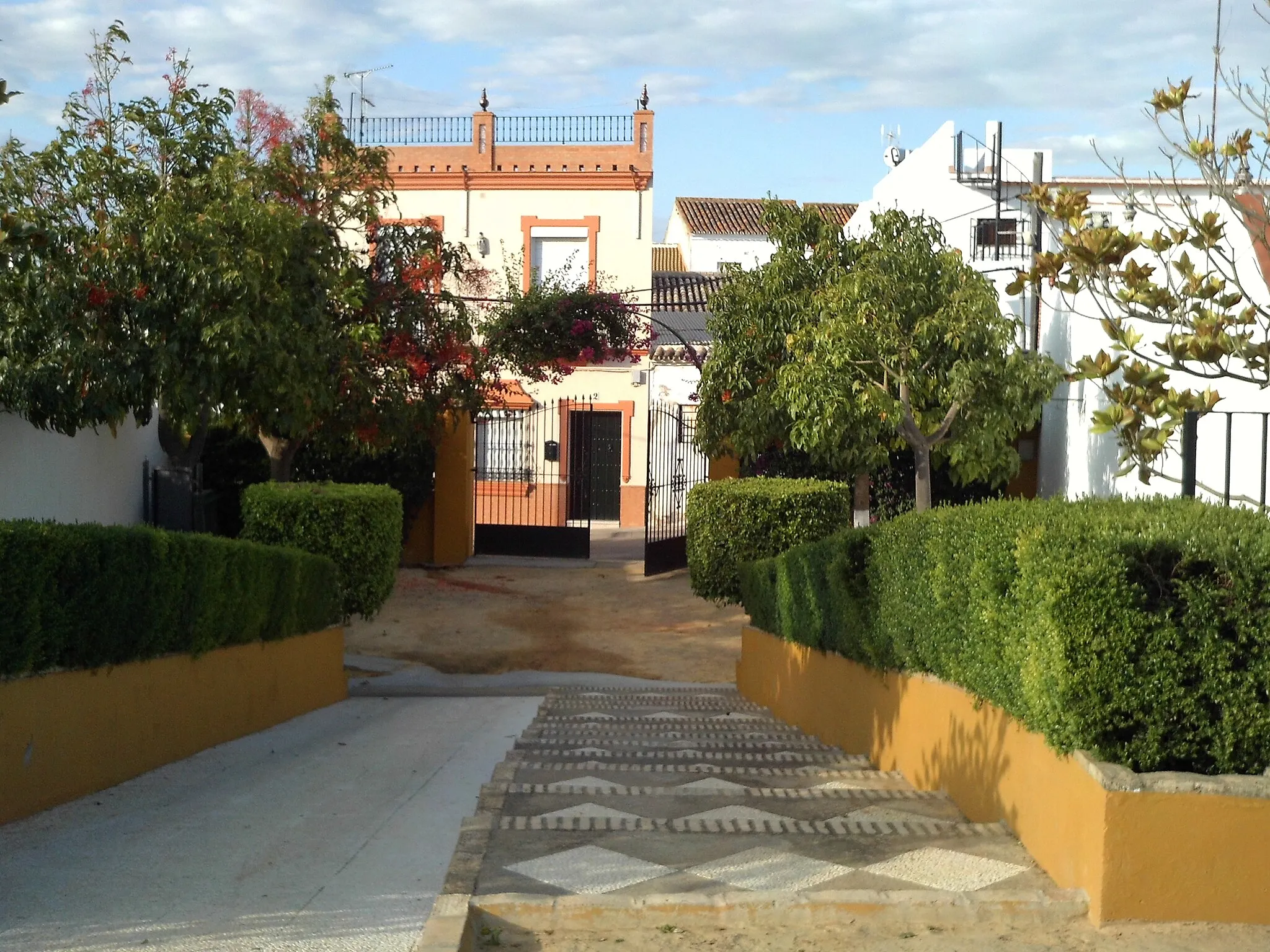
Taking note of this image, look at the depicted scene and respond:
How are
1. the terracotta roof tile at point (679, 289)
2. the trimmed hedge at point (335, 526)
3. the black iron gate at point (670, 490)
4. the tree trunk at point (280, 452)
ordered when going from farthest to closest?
1. the terracotta roof tile at point (679, 289)
2. the black iron gate at point (670, 490)
3. the tree trunk at point (280, 452)
4. the trimmed hedge at point (335, 526)

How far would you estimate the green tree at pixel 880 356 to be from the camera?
43.4ft

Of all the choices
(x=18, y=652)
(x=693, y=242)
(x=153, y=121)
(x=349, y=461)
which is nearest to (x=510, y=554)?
(x=349, y=461)

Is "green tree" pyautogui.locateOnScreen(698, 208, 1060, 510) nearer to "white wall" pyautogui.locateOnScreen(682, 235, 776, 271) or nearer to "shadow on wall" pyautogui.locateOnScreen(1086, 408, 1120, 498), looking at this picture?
"shadow on wall" pyautogui.locateOnScreen(1086, 408, 1120, 498)

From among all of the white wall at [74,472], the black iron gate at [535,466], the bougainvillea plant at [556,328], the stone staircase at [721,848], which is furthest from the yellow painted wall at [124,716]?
the black iron gate at [535,466]

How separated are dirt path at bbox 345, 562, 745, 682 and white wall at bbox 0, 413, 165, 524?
2872 millimetres

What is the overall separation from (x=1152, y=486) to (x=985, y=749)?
7314mm

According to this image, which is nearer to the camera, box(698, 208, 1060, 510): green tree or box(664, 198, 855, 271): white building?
box(698, 208, 1060, 510): green tree

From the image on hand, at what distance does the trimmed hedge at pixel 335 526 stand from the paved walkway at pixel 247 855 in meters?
4.71

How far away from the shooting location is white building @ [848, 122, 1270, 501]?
9266 millimetres

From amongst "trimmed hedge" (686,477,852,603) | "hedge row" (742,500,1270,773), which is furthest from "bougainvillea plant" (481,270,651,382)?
"hedge row" (742,500,1270,773)

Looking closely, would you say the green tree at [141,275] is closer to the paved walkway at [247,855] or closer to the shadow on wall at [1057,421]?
the paved walkway at [247,855]

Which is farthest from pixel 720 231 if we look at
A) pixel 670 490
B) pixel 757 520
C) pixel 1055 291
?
pixel 757 520

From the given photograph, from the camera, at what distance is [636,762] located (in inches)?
271

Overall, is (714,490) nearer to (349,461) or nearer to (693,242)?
(349,461)
